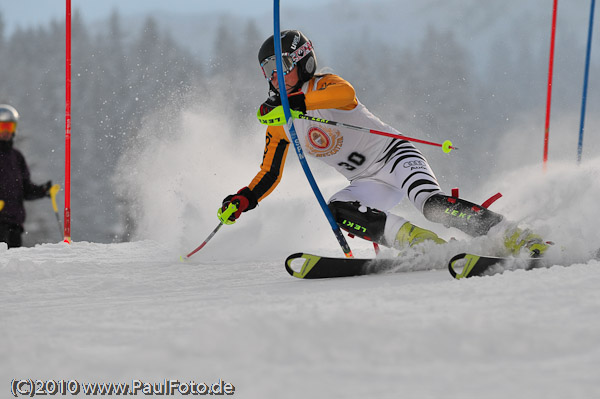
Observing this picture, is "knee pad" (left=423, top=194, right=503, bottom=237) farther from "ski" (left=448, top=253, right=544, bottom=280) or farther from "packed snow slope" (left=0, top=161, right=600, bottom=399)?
"packed snow slope" (left=0, top=161, right=600, bottom=399)

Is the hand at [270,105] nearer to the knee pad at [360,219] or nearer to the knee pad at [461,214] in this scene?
the knee pad at [360,219]

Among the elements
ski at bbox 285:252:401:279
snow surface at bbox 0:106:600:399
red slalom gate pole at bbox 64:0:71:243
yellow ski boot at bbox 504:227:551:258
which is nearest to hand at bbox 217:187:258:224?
snow surface at bbox 0:106:600:399

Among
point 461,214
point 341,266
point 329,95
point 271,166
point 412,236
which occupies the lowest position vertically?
point 341,266

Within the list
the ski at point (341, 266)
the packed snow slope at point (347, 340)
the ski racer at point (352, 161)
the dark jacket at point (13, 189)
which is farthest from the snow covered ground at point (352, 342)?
the dark jacket at point (13, 189)

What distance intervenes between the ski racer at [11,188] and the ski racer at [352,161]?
2091mm

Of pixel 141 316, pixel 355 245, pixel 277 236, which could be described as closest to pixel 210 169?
pixel 277 236

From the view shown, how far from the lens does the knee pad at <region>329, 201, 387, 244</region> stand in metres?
2.46

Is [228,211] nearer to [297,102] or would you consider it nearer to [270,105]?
[270,105]

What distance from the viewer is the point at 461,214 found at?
7.62ft

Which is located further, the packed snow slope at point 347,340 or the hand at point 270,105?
the hand at point 270,105

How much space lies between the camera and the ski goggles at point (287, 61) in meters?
2.76

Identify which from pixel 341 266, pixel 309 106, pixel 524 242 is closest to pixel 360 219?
pixel 341 266

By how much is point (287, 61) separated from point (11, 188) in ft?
8.74

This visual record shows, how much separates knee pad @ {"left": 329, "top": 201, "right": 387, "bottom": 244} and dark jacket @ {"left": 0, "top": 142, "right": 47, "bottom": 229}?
272 centimetres
